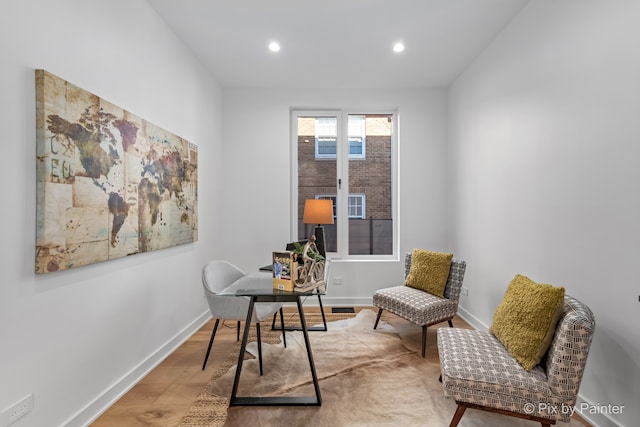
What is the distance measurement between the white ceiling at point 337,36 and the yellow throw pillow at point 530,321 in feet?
7.07

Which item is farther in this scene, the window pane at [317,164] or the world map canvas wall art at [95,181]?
the window pane at [317,164]

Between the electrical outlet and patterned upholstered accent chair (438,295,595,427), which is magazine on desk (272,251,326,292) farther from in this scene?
the electrical outlet

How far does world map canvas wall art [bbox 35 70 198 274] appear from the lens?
4.98 ft

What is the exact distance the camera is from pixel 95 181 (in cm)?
A: 183

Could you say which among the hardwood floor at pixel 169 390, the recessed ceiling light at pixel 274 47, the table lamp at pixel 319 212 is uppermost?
the recessed ceiling light at pixel 274 47

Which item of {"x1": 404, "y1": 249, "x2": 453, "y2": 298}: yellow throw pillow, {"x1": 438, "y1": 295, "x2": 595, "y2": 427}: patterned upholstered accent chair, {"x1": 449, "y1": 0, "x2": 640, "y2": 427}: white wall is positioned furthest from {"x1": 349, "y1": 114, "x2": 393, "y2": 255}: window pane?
{"x1": 438, "y1": 295, "x2": 595, "y2": 427}: patterned upholstered accent chair

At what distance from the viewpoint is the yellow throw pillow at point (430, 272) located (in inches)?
119

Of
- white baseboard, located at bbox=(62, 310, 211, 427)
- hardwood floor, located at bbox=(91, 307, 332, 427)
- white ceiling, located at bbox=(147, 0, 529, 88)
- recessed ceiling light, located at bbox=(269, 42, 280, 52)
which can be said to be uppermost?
white ceiling, located at bbox=(147, 0, 529, 88)

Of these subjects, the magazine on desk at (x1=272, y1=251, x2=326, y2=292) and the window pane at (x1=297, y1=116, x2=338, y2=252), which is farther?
A: the window pane at (x1=297, y1=116, x2=338, y2=252)

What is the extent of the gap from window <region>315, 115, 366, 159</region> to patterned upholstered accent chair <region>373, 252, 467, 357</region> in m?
1.95

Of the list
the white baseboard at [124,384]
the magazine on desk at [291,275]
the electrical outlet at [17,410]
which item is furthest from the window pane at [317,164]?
the electrical outlet at [17,410]

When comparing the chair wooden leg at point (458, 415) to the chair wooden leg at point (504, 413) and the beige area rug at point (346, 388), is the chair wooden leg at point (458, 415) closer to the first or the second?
the chair wooden leg at point (504, 413)

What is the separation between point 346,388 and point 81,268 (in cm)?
179

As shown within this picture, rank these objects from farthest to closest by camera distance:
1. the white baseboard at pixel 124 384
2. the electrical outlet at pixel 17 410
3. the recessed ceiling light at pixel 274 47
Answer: the recessed ceiling light at pixel 274 47 → the white baseboard at pixel 124 384 → the electrical outlet at pixel 17 410
